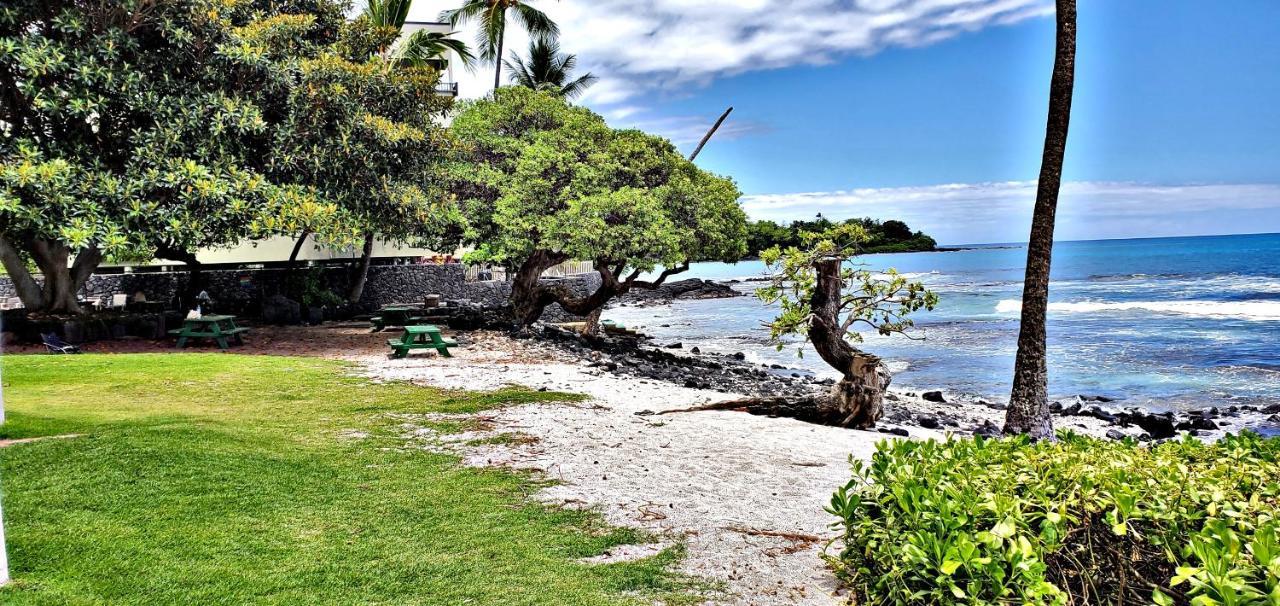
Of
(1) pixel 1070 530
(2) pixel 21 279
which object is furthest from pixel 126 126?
(1) pixel 1070 530

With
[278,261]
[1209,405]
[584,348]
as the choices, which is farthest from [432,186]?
[1209,405]

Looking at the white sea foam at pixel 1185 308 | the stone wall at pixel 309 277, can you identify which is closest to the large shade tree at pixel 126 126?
the stone wall at pixel 309 277

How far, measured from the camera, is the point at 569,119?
22.9 m

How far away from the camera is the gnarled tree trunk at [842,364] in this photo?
11656mm

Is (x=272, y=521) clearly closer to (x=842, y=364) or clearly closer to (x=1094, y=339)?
(x=842, y=364)

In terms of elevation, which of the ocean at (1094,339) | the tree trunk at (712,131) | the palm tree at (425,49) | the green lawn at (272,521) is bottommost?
the ocean at (1094,339)

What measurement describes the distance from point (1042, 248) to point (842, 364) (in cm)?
347

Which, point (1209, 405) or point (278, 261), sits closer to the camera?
point (1209, 405)

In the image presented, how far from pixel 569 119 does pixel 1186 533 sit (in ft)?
69.2

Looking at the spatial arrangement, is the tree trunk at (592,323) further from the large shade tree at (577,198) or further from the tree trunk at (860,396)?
the tree trunk at (860,396)

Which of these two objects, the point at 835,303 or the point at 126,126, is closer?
the point at 835,303

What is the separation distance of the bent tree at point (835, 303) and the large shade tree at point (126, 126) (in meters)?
9.88

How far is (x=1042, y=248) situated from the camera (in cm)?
937

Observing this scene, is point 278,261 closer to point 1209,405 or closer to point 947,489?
point 1209,405
